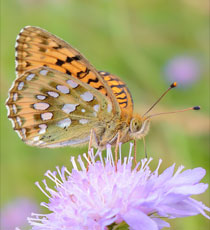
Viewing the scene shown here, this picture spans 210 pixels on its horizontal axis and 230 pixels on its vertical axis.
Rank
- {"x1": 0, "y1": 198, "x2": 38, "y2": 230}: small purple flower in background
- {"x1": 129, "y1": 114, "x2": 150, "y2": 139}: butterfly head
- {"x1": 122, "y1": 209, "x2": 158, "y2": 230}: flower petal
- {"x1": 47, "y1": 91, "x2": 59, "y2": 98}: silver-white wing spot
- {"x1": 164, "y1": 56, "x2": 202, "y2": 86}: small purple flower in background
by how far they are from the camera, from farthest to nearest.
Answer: {"x1": 164, "y1": 56, "x2": 202, "y2": 86}: small purple flower in background, {"x1": 0, "y1": 198, "x2": 38, "y2": 230}: small purple flower in background, {"x1": 47, "y1": 91, "x2": 59, "y2": 98}: silver-white wing spot, {"x1": 129, "y1": 114, "x2": 150, "y2": 139}: butterfly head, {"x1": 122, "y1": 209, "x2": 158, "y2": 230}: flower petal

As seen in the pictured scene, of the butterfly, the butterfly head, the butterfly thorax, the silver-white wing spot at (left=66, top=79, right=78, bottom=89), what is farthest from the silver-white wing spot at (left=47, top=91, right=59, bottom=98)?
the butterfly head

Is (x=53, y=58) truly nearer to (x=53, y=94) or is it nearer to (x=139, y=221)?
(x=53, y=94)

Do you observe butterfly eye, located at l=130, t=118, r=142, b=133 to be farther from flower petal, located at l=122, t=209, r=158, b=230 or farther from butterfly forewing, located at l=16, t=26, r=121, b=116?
flower petal, located at l=122, t=209, r=158, b=230

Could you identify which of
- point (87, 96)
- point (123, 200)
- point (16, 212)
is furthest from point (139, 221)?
point (16, 212)

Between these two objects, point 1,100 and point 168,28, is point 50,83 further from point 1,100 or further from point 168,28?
point 168,28

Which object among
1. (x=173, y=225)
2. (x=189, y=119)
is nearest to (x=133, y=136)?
(x=173, y=225)

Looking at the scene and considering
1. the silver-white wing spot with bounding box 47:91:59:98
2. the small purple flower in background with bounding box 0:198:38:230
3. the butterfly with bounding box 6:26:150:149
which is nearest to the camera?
the butterfly with bounding box 6:26:150:149

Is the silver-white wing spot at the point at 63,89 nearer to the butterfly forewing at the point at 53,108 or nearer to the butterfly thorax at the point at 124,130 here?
the butterfly forewing at the point at 53,108
